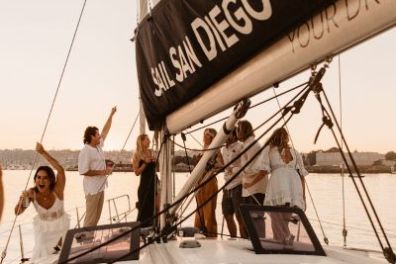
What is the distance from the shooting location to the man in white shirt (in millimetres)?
6094

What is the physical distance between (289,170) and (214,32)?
292 centimetres

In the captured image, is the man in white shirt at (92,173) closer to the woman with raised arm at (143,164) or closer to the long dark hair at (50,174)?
the woman with raised arm at (143,164)

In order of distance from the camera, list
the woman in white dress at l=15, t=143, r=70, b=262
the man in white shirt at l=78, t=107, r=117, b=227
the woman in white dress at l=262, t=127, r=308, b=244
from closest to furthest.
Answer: the woman in white dress at l=15, t=143, r=70, b=262 < the woman in white dress at l=262, t=127, r=308, b=244 < the man in white shirt at l=78, t=107, r=117, b=227

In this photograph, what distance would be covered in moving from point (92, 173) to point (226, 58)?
430 centimetres

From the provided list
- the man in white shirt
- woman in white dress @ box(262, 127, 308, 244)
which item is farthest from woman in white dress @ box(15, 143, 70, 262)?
woman in white dress @ box(262, 127, 308, 244)

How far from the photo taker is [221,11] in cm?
218

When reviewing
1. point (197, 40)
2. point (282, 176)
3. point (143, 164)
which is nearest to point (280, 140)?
point (282, 176)

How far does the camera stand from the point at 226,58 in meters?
2.31

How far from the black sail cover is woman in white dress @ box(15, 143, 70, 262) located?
1.54 meters

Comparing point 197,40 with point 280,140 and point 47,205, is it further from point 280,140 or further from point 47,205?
point 47,205

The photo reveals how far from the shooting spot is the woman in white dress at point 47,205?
465cm

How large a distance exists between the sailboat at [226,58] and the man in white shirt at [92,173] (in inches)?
92.7

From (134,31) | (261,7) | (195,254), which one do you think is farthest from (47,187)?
(261,7)

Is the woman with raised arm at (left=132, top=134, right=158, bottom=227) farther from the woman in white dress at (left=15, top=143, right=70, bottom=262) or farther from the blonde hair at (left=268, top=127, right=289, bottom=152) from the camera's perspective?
the blonde hair at (left=268, top=127, right=289, bottom=152)
